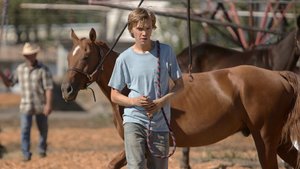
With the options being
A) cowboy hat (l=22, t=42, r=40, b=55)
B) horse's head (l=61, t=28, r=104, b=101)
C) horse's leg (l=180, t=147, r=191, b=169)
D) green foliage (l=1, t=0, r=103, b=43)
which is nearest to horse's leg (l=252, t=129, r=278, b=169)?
horse's head (l=61, t=28, r=104, b=101)

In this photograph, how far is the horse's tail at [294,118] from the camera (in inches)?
339

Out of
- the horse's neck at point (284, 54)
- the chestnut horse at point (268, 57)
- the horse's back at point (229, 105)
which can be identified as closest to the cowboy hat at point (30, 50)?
the chestnut horse at point (268, 57)

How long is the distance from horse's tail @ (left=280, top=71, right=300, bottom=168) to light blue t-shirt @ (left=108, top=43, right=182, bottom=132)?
2.51 meters

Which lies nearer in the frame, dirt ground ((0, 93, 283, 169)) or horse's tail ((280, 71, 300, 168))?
horse's tail ((280, 71, 300, 168))

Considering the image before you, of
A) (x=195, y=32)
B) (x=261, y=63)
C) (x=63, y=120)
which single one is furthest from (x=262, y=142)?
(x=195, y=32)

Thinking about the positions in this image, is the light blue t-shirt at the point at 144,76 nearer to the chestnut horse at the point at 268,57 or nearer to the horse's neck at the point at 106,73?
the horse's neck at the point at 106,73

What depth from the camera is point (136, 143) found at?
21.2 ft

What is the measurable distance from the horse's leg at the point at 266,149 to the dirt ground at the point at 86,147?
7.72 feet

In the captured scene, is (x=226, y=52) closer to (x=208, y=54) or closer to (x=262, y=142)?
(x=208, y=54)

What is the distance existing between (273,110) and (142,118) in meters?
2.62

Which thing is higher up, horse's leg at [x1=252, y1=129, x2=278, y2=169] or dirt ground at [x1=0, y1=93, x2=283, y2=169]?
horse's leg at [x1=252, y1=129, x2=278, y2=169]

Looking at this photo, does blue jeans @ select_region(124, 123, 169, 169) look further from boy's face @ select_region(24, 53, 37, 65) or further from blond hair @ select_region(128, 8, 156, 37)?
boy's face @ select_region(24, 53, 37, 65)

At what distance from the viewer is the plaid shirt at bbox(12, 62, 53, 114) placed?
12.9 meters

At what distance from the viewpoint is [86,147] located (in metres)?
15.7
